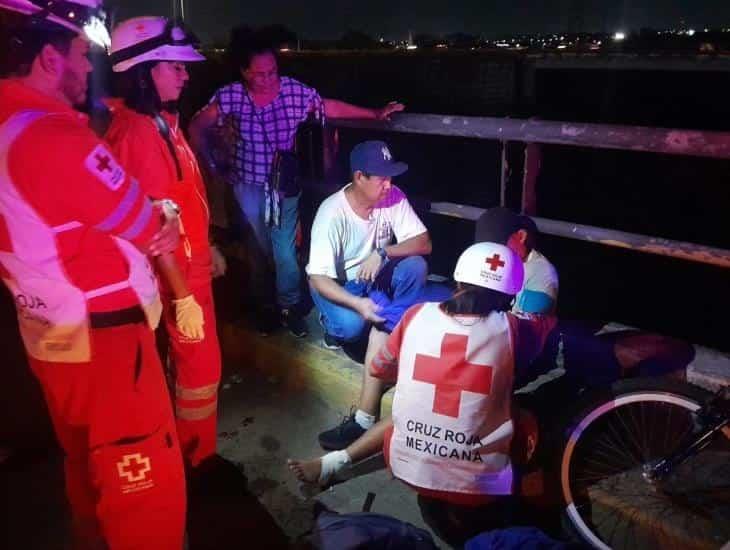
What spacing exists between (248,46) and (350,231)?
146 centimetres

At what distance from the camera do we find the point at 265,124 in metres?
4.31

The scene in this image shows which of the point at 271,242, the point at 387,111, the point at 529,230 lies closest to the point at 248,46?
the point at 387,111

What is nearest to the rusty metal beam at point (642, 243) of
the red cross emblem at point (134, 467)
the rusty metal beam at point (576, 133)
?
the rusty metal beam at point (576, 133)

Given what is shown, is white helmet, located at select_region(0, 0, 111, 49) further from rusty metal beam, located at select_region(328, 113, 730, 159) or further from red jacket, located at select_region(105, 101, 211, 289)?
rusty metal beam, located at select_region(328, 113, 730, 159)

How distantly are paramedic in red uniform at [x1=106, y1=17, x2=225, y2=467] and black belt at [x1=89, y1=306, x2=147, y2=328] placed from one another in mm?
552

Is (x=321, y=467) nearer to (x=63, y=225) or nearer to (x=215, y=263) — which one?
(x=215, y=263)

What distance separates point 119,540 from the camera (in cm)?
234

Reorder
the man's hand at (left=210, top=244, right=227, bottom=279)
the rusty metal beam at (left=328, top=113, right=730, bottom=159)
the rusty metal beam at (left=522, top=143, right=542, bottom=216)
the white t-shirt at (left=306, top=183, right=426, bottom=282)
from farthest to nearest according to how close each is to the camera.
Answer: the white t-shirt at (left=306, top=183, right=426, bottom=282)
the rusty metal beam at (left=522, top=143, right=542, bottom=216)
the man's hand at (left=210, top=244, right=227, bottom=279)
the rusty metal beam at (left=328, top=113, right=730, bottom=159)

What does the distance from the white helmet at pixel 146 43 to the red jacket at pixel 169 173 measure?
0.74ft

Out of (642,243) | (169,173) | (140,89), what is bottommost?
(642,243)

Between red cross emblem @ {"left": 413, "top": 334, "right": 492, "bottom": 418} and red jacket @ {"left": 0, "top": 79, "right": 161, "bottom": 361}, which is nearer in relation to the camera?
red jacket @ {"left": 0, "top": 79, "right": 161, "bottom": 361}

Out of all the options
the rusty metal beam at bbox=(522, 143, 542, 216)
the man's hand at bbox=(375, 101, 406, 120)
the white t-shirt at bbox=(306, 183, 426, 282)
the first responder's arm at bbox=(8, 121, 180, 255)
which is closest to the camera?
the first responder's arm at bbox=(8, 121, 180, 255)

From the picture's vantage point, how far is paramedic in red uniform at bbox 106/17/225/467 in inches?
112

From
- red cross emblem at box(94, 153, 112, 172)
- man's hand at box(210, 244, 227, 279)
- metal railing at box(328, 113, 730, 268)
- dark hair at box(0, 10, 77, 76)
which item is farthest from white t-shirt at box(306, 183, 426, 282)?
dark hair at box(0, 10, 77, 76)
